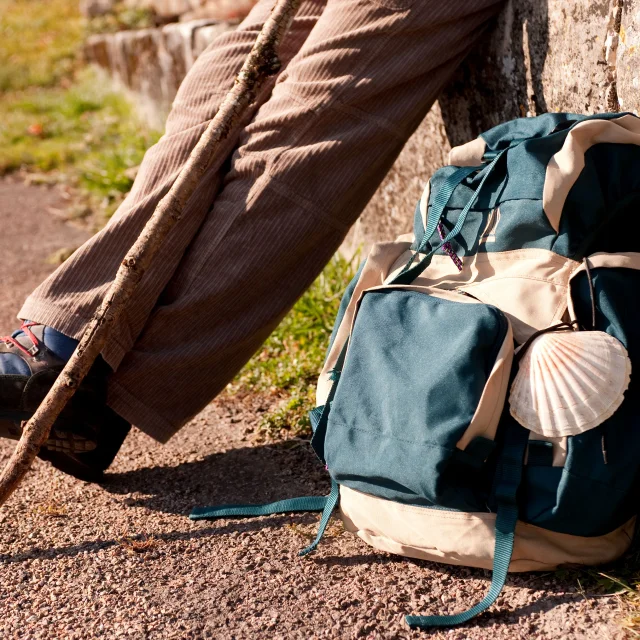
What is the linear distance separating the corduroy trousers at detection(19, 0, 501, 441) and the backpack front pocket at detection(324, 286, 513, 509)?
1.53 feet

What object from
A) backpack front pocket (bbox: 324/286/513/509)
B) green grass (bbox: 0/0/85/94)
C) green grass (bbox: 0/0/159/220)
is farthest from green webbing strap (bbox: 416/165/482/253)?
green grass (bbox: 0/0/85/94)

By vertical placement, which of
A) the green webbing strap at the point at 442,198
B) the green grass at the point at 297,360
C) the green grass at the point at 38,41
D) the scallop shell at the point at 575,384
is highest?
the green grass at the point at 38,41

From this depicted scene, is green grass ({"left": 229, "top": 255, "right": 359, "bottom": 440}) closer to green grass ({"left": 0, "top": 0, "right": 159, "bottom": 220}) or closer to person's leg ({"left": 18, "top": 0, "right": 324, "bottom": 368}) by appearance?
person's leg ({"left": 18, "top": 0, "right": 324, "bottom": 368})

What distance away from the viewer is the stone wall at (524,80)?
6.88ft

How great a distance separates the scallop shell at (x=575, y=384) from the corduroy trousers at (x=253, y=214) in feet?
2.82

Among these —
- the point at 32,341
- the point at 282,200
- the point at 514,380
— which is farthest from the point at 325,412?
the point at 32,341

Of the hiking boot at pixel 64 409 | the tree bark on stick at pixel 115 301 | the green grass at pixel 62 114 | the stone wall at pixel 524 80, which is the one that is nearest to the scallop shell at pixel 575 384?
the stone wall at pixel 524 80

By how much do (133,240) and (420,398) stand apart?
94 cm

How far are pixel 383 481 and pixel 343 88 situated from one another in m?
1.07

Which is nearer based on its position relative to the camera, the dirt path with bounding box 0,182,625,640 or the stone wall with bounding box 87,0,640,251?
the dirt path with bounding box 0,182,625,640

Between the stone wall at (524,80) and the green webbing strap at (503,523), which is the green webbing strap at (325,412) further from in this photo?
the stone wall at (524,80)

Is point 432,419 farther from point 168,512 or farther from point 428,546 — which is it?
point 168,512

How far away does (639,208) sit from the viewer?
68.9 inches

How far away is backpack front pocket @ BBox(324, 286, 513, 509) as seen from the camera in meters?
1.60
